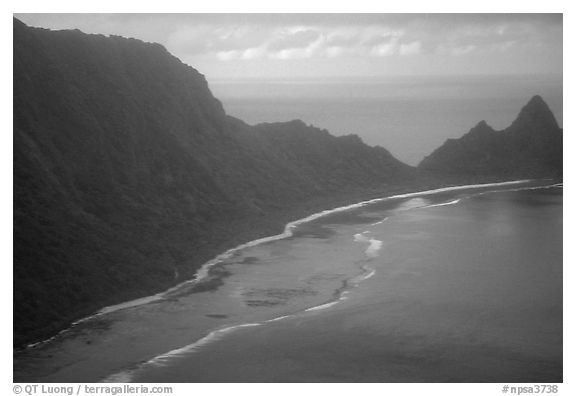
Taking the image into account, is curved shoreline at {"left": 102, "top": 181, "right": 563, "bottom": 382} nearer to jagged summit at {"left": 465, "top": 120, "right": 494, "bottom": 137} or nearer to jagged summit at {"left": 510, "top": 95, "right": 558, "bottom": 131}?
jagged summit at {"left": 465, "top": 120, "right": 494, "bottom": 137}

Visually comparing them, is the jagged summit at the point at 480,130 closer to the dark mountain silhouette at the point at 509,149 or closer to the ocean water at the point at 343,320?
the dark mountain silhouette at the point at 509,149

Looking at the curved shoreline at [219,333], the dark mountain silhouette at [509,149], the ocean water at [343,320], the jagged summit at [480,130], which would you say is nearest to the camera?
the curved shoreline at [219,333]

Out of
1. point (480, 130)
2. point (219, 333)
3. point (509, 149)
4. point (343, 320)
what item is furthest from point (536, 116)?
point (219, 333)

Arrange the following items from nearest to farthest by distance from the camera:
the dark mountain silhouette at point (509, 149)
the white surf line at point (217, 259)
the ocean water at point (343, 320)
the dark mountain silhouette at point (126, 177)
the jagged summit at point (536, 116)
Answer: the ocean water at point (343, 320)
the white surf line at point (217, 259)
the dark mountain silhouette at point (126, 177)
the dark mountain silhouette at point (509, 149)
the jagged summit at point (536, 116)

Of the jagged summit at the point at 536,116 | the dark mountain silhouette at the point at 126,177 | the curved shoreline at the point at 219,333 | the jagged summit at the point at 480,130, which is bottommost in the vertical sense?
the curved shoreline at the point at 219,333

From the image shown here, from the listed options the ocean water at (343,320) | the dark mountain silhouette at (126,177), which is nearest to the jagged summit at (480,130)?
the dark mountain silhouette at (126,177)

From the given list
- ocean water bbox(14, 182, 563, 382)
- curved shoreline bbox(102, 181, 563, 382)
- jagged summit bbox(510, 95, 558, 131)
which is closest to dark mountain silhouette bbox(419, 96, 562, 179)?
jagged summit bbox(510, 95, 558, 131)

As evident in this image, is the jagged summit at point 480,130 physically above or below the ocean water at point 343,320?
above

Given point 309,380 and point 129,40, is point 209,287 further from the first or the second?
point 129,40
